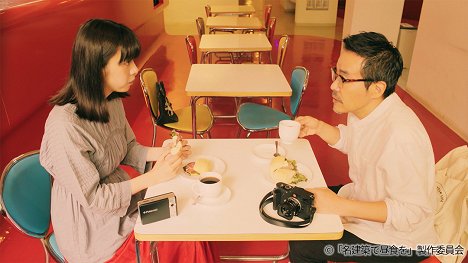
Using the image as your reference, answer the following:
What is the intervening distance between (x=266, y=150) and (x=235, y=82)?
4.03ft

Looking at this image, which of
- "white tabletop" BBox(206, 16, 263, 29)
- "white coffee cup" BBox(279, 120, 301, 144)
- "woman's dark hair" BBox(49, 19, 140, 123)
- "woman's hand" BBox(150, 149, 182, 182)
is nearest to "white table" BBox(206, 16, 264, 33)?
"white tabletop" BBox(206, 16, 263, 29)

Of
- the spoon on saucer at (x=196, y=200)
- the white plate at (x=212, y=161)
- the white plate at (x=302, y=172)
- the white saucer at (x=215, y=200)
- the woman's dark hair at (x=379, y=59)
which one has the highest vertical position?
the woman's dark hair at (x=379, y=59)

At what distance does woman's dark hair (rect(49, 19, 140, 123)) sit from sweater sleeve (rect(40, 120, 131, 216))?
0.36 ft

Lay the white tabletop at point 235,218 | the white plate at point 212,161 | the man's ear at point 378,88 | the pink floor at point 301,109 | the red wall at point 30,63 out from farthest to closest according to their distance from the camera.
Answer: the pink floor at point 301,109
the red wall at point 30,63
the white plate at point 212,161
the man's ear at point 378,88
the white tabletop at point 235,218

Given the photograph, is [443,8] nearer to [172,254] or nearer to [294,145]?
[294,145]

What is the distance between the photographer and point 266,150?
175cm

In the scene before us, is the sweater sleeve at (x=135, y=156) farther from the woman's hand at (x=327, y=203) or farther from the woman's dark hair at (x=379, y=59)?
the woman's dark hair at (x=379, y=59)

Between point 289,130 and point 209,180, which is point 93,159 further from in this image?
point 289,130

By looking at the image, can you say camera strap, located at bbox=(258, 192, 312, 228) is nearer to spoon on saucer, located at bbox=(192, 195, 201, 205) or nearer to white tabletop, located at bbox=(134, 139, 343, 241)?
white tabletop, located at bbox=(134, 139, 343, 241)

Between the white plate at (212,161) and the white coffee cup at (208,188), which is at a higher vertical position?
the white coffee cup at (208,188)

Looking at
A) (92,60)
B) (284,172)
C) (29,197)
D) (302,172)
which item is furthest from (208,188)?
(29,197)

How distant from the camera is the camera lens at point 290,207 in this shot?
1.26 meters

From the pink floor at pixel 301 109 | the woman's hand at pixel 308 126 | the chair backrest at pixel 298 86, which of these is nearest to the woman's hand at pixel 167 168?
the woman's hand at pixel 308 126

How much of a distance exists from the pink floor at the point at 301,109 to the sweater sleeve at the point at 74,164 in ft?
3.80
